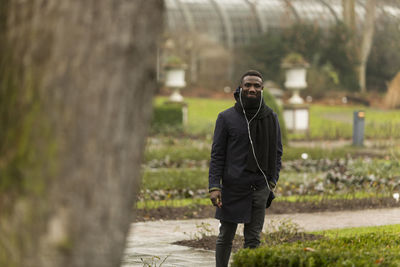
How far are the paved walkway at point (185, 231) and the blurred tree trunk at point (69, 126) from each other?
3.61 metres

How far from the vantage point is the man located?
5.71 meters

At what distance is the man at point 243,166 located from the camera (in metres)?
5.71

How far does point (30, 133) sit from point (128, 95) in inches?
13.3

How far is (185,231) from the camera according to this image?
29.1ft

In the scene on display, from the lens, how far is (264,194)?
5.79 meters

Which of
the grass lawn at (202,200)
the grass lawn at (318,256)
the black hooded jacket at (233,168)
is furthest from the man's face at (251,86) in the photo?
the grass lawn at (202,200)

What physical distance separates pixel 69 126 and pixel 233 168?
10.4 ft

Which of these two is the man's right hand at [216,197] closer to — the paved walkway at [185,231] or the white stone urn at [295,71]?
the paved walkway at [185,231]

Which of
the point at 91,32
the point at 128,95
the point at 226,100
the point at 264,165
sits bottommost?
the point at 226,100

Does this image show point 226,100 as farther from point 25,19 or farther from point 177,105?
point 25,19

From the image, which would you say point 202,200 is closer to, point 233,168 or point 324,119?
point 233,168

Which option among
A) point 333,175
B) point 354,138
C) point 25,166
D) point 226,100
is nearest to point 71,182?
point 25,166

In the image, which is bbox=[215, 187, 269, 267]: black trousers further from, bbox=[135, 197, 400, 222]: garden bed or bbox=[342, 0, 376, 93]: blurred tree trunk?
bbox=[342, 0, 376, 93]: blurred tree trunk

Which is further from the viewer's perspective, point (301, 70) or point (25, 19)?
point (301, 70)
